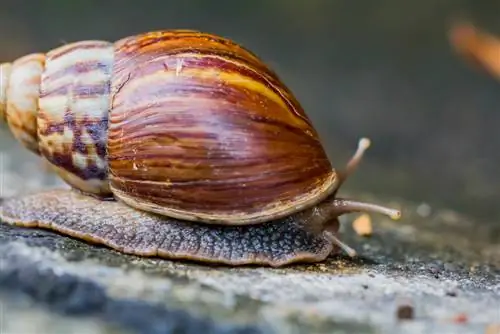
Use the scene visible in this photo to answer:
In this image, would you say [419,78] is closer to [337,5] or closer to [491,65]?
[337,5]

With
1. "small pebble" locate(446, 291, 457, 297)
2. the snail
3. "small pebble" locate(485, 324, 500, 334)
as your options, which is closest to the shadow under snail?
"small pebble" locate(446, 291, 457, 297)

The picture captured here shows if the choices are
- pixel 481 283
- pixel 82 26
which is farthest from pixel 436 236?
pixel 82 26

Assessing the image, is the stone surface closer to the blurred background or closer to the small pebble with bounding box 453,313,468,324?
the small pebble with bounding box 453,313,468,324

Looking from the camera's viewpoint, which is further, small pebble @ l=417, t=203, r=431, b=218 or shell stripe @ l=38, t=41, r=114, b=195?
small pebble @ l=417, t=203, r=431, b=218

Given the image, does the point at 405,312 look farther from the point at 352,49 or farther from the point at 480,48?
the point at 352,49

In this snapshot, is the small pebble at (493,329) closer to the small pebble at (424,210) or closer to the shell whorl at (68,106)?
the shell whorl at (68,106)

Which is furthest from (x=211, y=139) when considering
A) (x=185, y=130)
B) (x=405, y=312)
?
(x=405, y=312)
